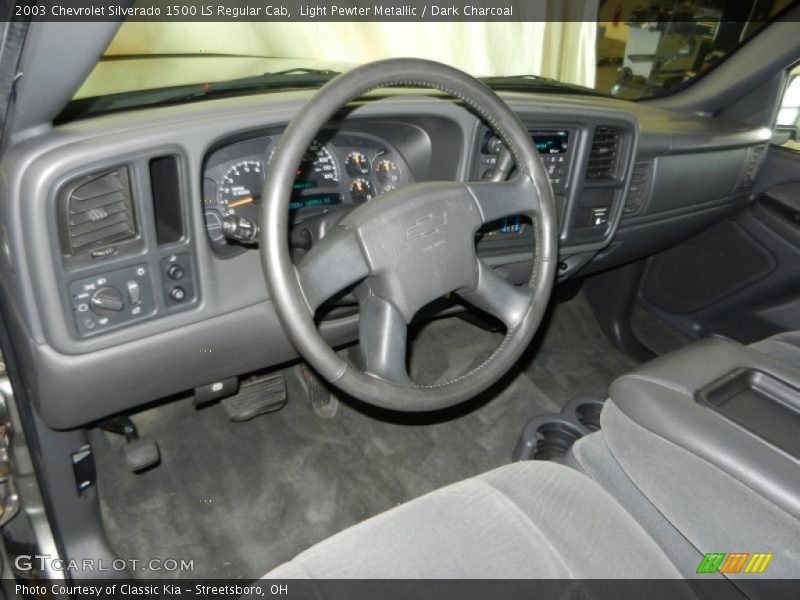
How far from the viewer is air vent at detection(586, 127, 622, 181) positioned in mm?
1844

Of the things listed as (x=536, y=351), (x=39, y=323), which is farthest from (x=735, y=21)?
(x=39, y=323)

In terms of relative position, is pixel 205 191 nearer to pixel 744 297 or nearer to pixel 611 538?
pixel 611 538

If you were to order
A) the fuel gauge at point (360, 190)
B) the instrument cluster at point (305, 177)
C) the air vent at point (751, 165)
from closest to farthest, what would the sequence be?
the instrument cluster at point (305, 177) → the fuel gauge at point (360, 190) → the air vent at point (751, 165)

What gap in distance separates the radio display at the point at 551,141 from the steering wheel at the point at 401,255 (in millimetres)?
442

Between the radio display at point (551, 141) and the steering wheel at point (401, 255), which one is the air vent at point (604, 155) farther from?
the steering wheel at point (401, 255)

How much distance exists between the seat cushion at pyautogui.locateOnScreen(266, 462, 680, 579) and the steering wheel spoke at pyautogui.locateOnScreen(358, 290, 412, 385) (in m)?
0.24

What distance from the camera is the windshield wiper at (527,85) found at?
6.02 ft

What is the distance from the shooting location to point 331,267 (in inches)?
42.8

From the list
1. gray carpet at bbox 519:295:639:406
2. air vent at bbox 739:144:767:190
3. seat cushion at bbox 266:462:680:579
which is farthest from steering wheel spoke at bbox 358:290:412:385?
air vent at bbox 739:144:767:190

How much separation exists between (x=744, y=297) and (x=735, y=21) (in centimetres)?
104

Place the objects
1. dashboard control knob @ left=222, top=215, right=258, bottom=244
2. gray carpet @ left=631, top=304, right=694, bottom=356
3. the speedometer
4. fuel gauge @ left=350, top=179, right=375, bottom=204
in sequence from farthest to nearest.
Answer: gray carpet @ left=631, top=304, right=694, bottom=356
fuel gauge @ left=350, top=179, right=375, bottom=204
the speedometer
dashboard control knob @ left=222, top=215, right=258, bottom=244

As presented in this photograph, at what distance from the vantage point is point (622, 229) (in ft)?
6.98

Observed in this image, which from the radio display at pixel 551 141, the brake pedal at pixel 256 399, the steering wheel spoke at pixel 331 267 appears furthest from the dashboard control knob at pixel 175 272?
the radio display at pixel 551 141

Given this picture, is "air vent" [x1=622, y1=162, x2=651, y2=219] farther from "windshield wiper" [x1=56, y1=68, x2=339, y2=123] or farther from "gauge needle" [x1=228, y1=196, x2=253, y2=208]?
"gauge needle" [x1=228, y1=196, x2=253, y2=208]
